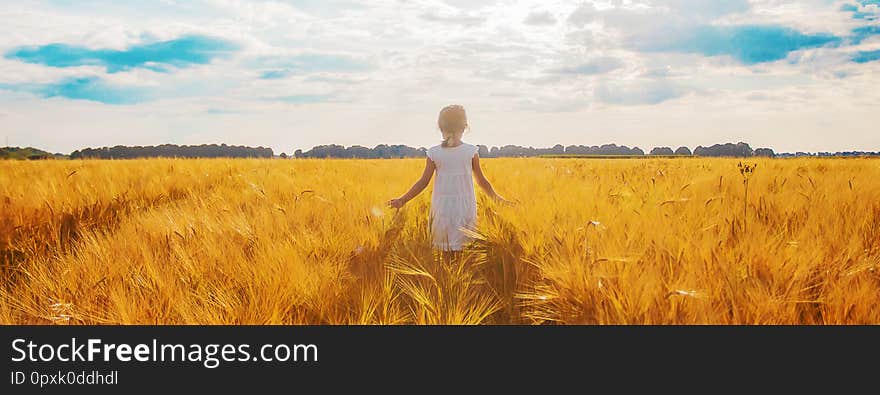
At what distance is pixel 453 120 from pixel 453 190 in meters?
0.48

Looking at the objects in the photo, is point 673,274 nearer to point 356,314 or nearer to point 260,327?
point 356,314

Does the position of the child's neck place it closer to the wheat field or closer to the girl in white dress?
the girl in white dress

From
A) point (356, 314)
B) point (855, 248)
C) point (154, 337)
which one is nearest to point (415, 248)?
point (356, 314)

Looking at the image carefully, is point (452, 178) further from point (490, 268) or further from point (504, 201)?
point (490, 268)

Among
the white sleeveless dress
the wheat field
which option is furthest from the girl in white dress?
the wheat field

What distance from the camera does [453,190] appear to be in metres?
3.60

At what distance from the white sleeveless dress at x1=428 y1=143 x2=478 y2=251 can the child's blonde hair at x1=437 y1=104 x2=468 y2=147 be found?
103mm

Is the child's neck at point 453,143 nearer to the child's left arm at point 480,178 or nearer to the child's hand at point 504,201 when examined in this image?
the child's left arm at point 480,178

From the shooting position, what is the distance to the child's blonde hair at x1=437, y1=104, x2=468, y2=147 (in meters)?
3.59

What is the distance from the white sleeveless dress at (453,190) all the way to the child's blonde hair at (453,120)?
10cm

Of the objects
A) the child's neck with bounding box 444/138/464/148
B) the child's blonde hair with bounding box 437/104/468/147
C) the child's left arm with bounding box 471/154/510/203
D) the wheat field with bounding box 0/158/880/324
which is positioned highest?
the child's blonde hair with bounding box 437/104/468/147

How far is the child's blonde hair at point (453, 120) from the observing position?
11.8 feet

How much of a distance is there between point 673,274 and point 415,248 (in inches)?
62.3

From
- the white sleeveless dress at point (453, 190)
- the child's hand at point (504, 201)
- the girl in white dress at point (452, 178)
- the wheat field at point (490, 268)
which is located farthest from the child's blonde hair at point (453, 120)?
the wheat field at point (490, 268)
